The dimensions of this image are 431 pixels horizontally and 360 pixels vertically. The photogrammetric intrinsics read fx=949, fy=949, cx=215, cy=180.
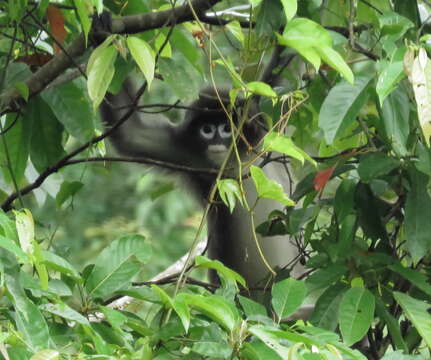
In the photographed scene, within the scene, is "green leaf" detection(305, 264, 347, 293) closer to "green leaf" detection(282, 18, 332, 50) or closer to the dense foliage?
the dense foliage

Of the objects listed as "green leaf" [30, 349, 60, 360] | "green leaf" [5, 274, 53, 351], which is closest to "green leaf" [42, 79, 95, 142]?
"green leaf" [5, 274, 53, 351]

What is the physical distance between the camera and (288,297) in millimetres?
1537

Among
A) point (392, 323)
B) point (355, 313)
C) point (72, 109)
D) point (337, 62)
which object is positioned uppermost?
point (337, 62)

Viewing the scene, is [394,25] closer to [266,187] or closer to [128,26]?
[266,187]

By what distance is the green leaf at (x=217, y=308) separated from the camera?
1.32 metres

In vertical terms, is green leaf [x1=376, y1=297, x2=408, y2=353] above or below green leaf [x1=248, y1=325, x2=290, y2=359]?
below

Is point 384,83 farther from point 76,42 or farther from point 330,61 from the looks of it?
point 76,42

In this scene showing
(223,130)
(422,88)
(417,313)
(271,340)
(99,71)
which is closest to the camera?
(271,340)

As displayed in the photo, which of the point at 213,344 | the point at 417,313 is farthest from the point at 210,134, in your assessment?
the point at 213,344

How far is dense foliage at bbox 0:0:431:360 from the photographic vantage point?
4.39 feet

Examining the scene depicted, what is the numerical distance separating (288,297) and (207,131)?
2067 millimetres

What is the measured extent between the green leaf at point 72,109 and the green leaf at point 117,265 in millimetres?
519

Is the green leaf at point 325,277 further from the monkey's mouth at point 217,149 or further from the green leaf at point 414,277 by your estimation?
the monkey's mouth at point 217,149

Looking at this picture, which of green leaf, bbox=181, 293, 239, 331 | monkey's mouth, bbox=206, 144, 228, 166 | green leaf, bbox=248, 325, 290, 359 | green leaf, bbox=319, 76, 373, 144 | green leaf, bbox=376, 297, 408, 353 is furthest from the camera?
monkey's mouth, bbox=206, 144, 228, 166
